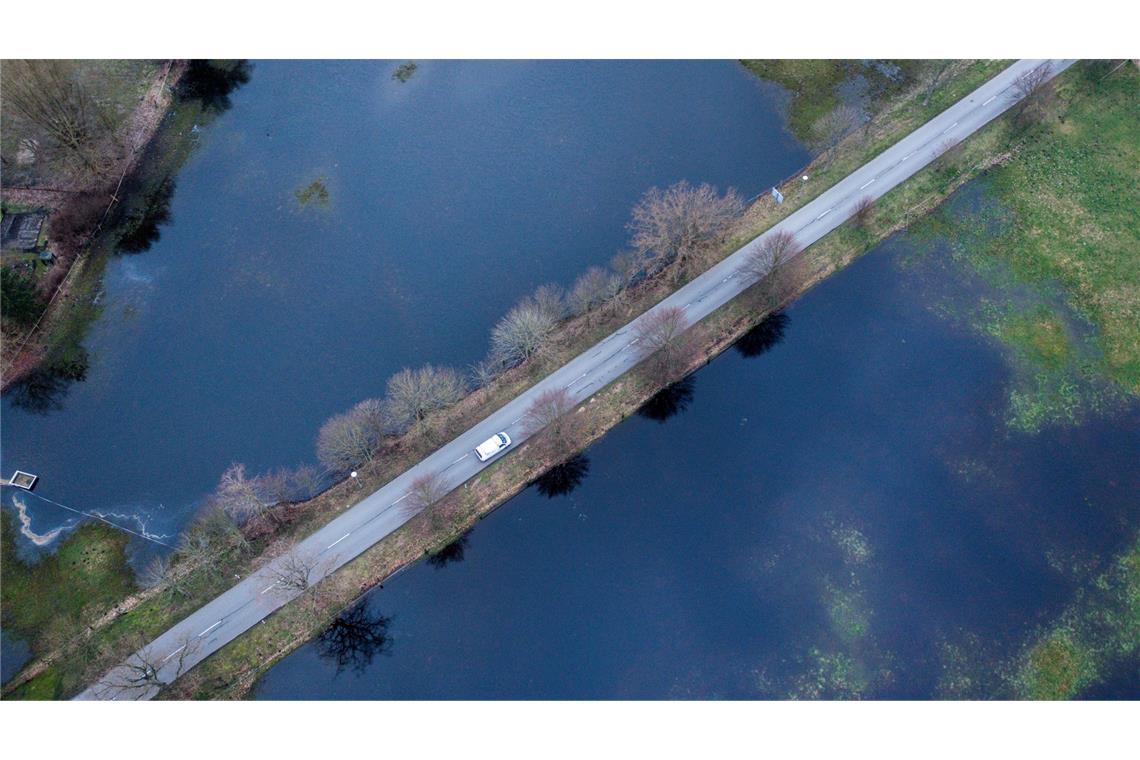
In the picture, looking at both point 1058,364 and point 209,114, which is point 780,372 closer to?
point 1058,364

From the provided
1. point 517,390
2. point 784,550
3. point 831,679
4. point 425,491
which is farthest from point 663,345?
point 831,679

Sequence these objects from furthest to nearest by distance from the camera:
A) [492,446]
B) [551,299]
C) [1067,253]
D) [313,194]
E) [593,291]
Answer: [313,194], [1067,253], [551,299], [593,291], [492,446]

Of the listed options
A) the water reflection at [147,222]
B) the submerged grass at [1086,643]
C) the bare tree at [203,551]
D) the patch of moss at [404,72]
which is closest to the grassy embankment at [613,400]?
the bare tree at [203,551]

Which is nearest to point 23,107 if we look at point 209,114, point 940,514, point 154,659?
point 209,114

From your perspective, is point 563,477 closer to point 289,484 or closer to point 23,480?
point 289,484

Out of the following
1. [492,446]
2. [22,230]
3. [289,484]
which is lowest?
[492,446]

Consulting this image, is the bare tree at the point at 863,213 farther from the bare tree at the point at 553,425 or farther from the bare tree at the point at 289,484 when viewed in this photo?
the bare tree at the point at 289,484
